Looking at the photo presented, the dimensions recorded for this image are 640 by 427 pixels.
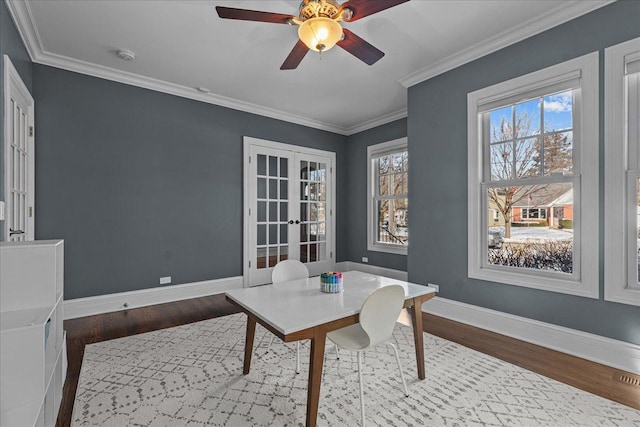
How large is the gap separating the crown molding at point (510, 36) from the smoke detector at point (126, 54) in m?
3.02

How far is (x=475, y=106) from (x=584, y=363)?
7.95ft

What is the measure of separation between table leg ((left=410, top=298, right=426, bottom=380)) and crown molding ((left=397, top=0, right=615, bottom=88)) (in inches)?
102

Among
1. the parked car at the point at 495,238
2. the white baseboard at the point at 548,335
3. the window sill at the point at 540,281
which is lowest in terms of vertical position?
the white baseboard at the point at 548,335

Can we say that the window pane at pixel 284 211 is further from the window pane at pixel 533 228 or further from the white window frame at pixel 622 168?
the white window frame at pixel 622 168

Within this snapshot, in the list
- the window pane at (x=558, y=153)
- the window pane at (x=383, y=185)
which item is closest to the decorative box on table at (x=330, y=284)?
the window pane at (x=558, y=153)

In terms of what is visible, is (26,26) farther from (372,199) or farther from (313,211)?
(372,199)

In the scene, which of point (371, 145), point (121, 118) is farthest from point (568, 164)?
point (121, 118)

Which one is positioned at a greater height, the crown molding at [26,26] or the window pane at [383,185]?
the crown molding at [26,26]

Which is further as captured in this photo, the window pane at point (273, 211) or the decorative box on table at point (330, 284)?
the window pane at point (273, 211)

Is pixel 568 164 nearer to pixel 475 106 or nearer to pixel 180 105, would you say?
pixel 475 106

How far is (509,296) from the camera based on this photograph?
2830mm

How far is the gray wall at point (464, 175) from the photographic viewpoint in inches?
89.7

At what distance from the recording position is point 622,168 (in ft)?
7.26

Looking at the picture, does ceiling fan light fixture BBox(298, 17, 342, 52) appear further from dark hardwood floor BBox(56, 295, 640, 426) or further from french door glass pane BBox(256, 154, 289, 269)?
french door glass pane BBox(256, 154, 289, 269)
